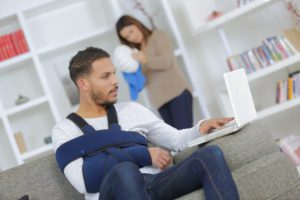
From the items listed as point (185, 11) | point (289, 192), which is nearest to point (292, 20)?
point (185, 11)

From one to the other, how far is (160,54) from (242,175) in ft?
7.21

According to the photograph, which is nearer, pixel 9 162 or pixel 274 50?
pixel 274 50

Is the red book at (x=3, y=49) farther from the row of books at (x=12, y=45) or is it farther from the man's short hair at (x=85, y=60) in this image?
the man's short hair at (x=85, y=60)

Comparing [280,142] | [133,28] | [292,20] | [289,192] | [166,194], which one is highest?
[133,28]

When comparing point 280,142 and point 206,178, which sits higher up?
point 206,178

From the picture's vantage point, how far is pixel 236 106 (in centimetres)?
220

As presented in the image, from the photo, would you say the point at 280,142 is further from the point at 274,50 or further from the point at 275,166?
the point at 275,166

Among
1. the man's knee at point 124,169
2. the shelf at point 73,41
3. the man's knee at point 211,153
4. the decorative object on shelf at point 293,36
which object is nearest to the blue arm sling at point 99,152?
the man's knee at point 124,169

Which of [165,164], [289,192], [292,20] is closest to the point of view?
[289,192]

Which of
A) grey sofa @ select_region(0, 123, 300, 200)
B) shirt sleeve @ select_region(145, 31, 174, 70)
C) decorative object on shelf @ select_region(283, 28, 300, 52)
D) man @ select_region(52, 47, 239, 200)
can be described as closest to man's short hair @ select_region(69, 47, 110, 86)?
man @ select_region(52, 47, 239, 200)

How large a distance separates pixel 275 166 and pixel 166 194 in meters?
0.45

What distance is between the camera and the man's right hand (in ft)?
7.70

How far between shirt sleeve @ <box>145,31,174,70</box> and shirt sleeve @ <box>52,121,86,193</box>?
1.89 m

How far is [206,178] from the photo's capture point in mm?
2012
